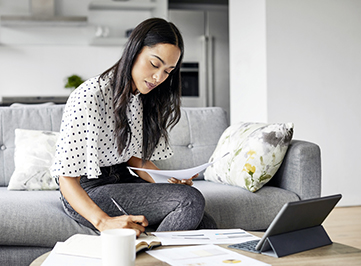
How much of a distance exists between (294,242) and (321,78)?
9.80ft

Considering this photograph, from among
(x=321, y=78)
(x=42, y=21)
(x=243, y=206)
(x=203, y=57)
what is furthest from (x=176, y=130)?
(x=42, y=21)

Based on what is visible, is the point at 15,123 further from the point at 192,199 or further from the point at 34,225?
the point at 192,199

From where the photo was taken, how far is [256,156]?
2043 millimetres

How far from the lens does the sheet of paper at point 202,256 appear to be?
2.97 feet

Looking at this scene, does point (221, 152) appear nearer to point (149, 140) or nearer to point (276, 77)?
point (149, 140)

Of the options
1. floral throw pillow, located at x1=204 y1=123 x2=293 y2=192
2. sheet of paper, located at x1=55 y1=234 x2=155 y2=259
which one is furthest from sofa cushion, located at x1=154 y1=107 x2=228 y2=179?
sheet of paper, located at x1=55 y1=234 x2=155 y2=259

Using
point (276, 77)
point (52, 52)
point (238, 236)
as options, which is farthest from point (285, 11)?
point (52, 52)

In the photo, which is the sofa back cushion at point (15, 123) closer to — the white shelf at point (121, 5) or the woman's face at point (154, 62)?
the woman's face at point (154, 62)

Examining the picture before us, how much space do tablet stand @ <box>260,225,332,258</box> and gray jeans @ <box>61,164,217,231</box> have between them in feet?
1.44

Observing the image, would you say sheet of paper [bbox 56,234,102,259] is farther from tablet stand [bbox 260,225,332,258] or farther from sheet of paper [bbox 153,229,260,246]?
tablet stand [bbox 260,225,332,258]

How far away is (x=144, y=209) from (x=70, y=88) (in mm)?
4474

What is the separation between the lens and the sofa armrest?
2.02 meters

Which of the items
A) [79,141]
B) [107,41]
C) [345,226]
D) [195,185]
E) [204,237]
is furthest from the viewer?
[107,41]

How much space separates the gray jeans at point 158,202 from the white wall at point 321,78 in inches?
89.5
